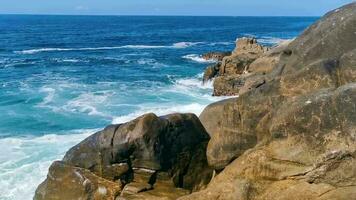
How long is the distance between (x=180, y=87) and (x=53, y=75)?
14507 mm

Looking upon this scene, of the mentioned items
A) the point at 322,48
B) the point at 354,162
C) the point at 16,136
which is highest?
the point at 322,48

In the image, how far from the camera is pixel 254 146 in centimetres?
1505

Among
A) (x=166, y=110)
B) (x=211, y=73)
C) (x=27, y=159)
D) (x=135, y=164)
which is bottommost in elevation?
(x=27, y=159)

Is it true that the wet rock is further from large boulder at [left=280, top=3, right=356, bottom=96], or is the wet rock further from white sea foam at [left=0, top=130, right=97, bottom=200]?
large boulder at [left=280, top=3, right=356, bottom=96]

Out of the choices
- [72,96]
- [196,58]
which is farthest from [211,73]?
[196,58]

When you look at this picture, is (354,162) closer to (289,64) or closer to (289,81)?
(289,81)

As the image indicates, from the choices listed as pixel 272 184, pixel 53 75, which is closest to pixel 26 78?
pixel 53 75

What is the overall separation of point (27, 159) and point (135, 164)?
916 centimetres

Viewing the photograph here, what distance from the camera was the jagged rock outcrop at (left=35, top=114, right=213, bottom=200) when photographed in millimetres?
15961

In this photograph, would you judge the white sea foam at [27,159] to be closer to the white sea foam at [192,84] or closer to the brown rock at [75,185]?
the brown rock at [75,185]

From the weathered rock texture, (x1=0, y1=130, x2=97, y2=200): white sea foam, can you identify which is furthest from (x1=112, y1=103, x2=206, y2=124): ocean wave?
the weathered rock texture

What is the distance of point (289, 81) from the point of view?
1515 cm

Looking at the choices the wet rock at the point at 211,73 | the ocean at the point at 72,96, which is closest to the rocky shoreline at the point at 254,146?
the ocean at the point at 72,96

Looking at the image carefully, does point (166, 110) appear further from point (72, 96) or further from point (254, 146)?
point (254, 146)
